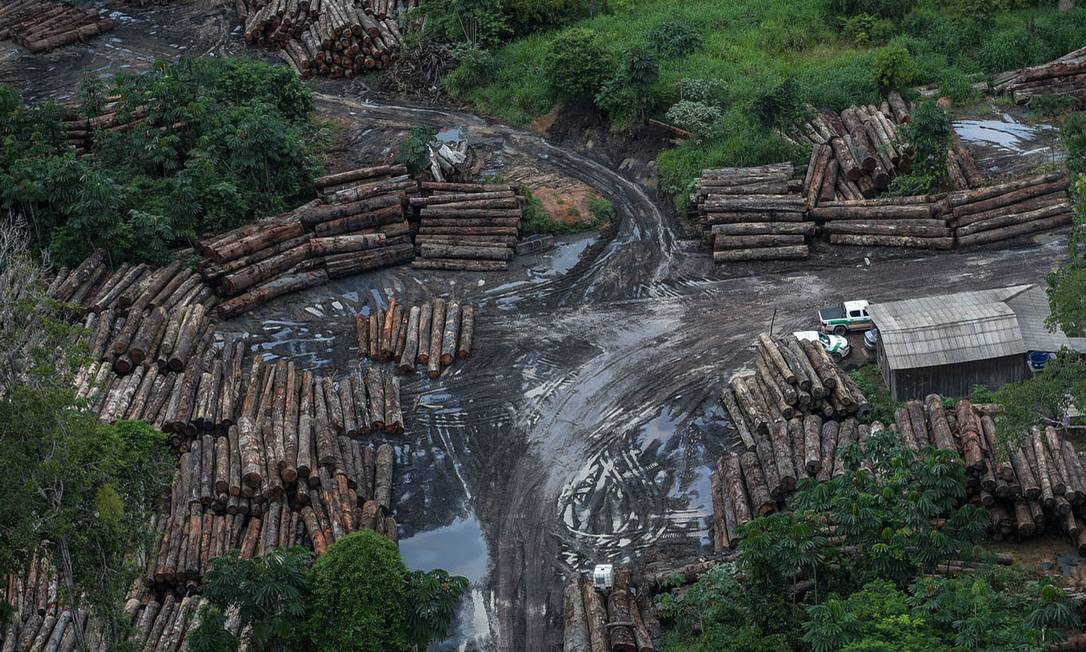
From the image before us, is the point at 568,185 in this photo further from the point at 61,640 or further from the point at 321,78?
the point at 61,640

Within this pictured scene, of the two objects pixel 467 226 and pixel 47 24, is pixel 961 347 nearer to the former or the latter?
pixel 467 226

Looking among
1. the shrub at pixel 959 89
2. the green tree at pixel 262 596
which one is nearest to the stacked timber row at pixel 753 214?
the shrub at pixel 959 89

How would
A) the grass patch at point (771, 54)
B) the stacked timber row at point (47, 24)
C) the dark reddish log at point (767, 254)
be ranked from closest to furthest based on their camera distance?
the dark reddish log at point (767, 254)
the grass patch at point (771, 54)
the stacked timber row at point (47, 24)

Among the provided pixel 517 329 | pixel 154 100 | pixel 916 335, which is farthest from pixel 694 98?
pixel 154 100

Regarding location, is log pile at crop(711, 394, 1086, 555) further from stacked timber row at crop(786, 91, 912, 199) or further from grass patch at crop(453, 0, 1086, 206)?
grass patch at crop(453, 0, 1086, 206)

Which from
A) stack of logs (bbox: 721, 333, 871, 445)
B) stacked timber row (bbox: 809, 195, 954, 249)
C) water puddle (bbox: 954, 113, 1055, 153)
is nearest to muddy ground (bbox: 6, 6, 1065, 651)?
water puddle (bbox: 954, 113, 1055, 153)

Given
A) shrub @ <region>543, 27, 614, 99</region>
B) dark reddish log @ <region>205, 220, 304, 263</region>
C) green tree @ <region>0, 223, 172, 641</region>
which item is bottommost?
green tree @ <region>0, 223, 172, 641</region>

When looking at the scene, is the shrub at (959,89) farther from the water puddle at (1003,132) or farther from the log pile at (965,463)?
the log pile at (965,463)
